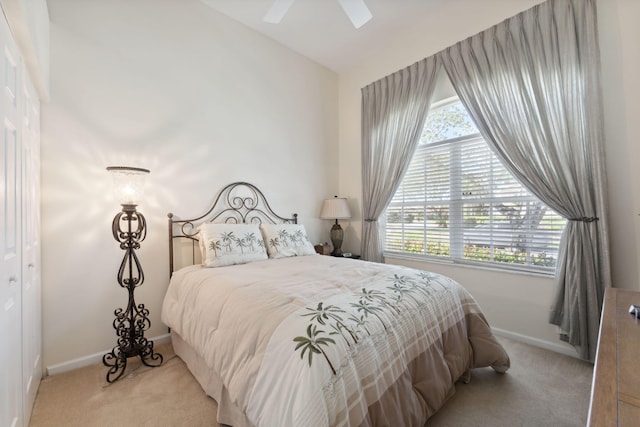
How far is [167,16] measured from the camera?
2.59 metres

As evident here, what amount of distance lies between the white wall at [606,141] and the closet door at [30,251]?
3.30 metres

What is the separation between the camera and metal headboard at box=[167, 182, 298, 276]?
102 inches

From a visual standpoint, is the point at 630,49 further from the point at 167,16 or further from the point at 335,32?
the point at 167,16

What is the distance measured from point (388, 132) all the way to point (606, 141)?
199cm

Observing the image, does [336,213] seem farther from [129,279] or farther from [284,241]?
[129,279]

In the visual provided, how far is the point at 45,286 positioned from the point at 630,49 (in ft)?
15.3

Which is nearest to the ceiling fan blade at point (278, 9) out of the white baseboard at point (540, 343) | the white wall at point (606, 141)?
the white wall at point (606, 141)

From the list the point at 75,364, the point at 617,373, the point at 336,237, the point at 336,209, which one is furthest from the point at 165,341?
the point at 617,373

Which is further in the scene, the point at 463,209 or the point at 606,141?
the point at 463,209

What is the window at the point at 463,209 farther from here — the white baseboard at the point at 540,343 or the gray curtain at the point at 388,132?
the white baseboard at the point at 540,343

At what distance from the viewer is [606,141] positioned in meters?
2.07

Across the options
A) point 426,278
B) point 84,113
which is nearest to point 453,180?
point 426,278

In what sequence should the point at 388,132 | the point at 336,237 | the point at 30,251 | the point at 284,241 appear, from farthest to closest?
the point at 336,237 < the point at 388,132 < the point at 284,241 < the point at 30,251

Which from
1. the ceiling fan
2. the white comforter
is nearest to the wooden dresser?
the white comforter
